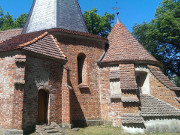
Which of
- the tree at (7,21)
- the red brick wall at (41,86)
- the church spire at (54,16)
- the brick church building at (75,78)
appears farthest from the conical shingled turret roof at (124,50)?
the tree at (7,21)

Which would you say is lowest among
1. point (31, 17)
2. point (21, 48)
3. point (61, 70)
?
point (61, 70)

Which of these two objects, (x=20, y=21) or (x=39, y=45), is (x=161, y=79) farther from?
(x=20, y=21)

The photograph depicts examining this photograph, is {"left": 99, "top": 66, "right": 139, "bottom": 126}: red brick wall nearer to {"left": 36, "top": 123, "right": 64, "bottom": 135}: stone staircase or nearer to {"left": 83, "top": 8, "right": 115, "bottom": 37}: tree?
{"left": 36, "top": 123, "right": 64, "bottom": 135}: stone staircase

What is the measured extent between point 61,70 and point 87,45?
3.18 meters

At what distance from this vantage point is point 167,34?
19.4m

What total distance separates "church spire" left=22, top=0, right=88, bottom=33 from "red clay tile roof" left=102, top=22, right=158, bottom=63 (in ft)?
9.25

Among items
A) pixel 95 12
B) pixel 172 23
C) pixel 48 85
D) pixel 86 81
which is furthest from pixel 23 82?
pixel 95 12

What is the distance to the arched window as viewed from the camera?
1259cm

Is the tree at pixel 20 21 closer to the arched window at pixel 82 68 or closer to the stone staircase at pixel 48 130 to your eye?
the arched window at pixel 82 68

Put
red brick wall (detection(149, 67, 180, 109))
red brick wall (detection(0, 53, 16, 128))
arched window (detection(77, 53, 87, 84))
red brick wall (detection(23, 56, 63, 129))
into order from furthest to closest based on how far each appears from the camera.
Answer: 1. arched window (detection(77, 53, 87, 84))
2. red brick wall (detection(149, 67, 180, 109))
3. red brick wall (detection(23, 56, 63, 129))
4. red brick wall (detection(0, 53, 16, 128))

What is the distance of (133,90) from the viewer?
35.1 ft

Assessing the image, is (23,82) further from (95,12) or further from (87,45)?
(95,12)

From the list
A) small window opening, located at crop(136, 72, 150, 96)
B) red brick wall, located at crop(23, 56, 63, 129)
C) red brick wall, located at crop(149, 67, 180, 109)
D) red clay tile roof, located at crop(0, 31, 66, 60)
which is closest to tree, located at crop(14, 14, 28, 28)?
red clay tile roof, located at crop(0, 31, 66, 60)

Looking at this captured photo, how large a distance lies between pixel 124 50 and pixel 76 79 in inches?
157
